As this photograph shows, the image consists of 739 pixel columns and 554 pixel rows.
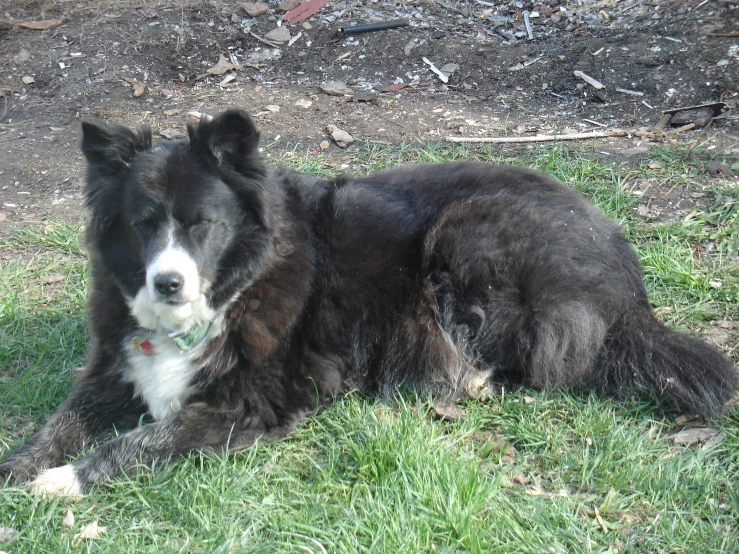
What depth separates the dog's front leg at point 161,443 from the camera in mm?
3418

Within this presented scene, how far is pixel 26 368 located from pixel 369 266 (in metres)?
2.39

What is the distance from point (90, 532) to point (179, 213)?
153 centimetres

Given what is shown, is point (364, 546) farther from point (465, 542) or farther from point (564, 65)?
point (564, 65)

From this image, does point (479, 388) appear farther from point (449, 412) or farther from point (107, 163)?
point (107, 163)

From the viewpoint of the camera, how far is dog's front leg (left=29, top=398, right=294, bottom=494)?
3.42 m

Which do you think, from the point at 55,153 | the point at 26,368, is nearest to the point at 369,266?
the point at 26,368

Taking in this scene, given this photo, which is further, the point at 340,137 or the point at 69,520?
the point at 340,137

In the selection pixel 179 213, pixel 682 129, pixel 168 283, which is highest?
pixel 179 213

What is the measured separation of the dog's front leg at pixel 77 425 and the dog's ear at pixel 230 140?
140 centimetres

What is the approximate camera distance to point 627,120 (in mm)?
6527

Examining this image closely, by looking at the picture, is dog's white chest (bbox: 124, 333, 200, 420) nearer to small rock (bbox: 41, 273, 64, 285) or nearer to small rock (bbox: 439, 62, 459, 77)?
small rock (bbox: 41, 273, 64, 285)

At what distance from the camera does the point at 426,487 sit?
125 inches

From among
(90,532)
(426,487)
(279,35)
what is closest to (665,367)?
(426,487)

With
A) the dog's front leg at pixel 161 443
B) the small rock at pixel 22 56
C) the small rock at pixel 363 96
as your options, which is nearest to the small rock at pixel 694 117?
the small rock at pixel 363 96
